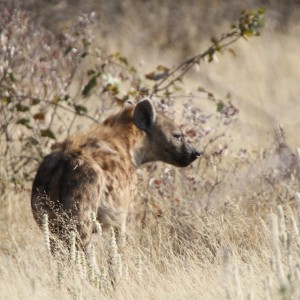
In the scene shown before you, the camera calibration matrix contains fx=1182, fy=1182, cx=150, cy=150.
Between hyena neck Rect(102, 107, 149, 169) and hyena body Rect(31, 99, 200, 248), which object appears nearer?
hyena body Rect(31, 99, 200, 248)

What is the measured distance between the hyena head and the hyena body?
0.12ft

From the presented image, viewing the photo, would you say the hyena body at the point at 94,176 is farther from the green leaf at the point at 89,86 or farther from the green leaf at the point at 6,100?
the green leaf at the point at 6,100

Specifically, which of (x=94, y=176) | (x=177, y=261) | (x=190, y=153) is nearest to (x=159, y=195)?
(x=190, y=153)

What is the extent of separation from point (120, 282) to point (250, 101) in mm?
9653

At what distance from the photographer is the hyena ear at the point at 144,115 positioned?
804 centimetres

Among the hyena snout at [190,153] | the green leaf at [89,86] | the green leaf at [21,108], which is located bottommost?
the hyena snout at [190,153]

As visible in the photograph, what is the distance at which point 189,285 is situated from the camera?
632cm

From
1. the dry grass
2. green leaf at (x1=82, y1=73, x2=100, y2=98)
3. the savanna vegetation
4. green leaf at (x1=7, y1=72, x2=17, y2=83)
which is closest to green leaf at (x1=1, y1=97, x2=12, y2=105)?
the savanna vegetation

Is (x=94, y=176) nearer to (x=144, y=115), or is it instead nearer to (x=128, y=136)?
(x=128, y=136)

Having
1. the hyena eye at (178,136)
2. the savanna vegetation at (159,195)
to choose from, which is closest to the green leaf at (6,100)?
the savanna vegetation at (159,195)

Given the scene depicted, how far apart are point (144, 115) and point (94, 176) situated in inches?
52.1

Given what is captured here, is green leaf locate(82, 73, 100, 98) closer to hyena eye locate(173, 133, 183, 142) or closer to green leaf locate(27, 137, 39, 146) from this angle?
green leaf locate(27, 137, 39, 146)

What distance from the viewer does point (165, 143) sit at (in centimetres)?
830

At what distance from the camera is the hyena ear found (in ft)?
26.4
